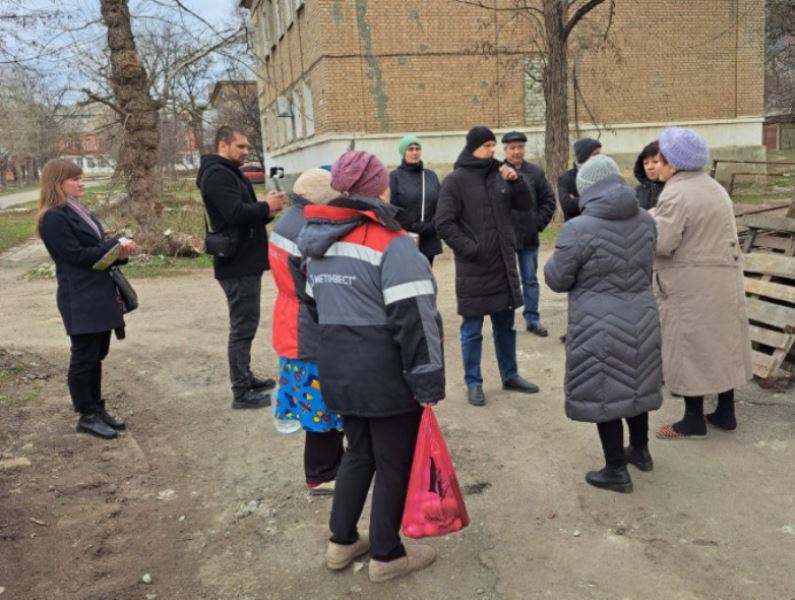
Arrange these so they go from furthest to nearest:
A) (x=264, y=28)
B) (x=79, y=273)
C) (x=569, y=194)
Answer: (x=264, y=28) → (x=569, y=194) → (x=79, y=273)

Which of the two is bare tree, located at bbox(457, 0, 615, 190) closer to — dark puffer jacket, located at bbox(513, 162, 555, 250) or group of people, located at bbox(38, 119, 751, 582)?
dark puffer jacket, located at bbox(513, 162, 555, 250)

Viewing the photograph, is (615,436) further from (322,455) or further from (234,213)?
(234,213)

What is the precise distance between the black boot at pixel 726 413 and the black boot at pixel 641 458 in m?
0.75

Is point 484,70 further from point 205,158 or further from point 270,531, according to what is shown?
point 270,531

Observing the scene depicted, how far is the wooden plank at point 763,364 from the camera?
4988 mm

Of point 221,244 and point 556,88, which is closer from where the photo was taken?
point 221,244

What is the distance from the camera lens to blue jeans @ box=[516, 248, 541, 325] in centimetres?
675

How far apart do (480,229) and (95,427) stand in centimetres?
300

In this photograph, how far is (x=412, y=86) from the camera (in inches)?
705

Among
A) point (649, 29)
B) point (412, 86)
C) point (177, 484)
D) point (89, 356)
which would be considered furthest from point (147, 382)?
point (649, 29)

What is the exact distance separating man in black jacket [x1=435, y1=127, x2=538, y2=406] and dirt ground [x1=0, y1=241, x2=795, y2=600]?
2.57 ft

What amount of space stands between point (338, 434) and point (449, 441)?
1.00 metres

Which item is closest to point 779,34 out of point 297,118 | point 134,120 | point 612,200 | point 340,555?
point 297,118

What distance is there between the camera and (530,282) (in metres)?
6.82
